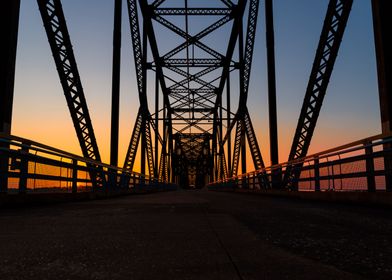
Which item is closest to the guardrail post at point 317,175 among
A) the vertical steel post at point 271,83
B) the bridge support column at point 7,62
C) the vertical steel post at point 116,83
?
the vertical steel post at point 271,83

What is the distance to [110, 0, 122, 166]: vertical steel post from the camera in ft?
48.6

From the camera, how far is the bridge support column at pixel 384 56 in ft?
21.2

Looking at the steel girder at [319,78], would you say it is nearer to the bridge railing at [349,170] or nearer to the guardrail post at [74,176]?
the bridge railing at [349,170]

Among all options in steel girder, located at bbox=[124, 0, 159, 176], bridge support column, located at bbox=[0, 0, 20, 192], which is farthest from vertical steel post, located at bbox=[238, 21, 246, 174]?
bridge support column, located at bbox=[0, 0, 20, 192]

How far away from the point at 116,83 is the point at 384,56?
11090 millimetres

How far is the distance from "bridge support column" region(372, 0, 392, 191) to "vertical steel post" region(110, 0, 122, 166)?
34.3 ft

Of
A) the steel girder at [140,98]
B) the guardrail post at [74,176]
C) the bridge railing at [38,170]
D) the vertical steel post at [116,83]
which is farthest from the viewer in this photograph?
the steel girder at [140,98]

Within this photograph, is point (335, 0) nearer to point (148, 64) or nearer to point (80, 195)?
point (80, 195)

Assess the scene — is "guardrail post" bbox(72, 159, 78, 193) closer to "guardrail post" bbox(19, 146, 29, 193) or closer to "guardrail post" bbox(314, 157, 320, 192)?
"guardrail post" bbox(19, 146, 29, 193)

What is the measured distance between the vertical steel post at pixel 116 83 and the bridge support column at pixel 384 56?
10445mm

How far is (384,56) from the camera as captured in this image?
657 cm

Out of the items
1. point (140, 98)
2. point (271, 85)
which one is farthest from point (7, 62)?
point (140, 98)

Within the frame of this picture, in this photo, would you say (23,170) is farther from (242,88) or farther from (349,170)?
(242,88)

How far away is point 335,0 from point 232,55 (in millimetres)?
23021
